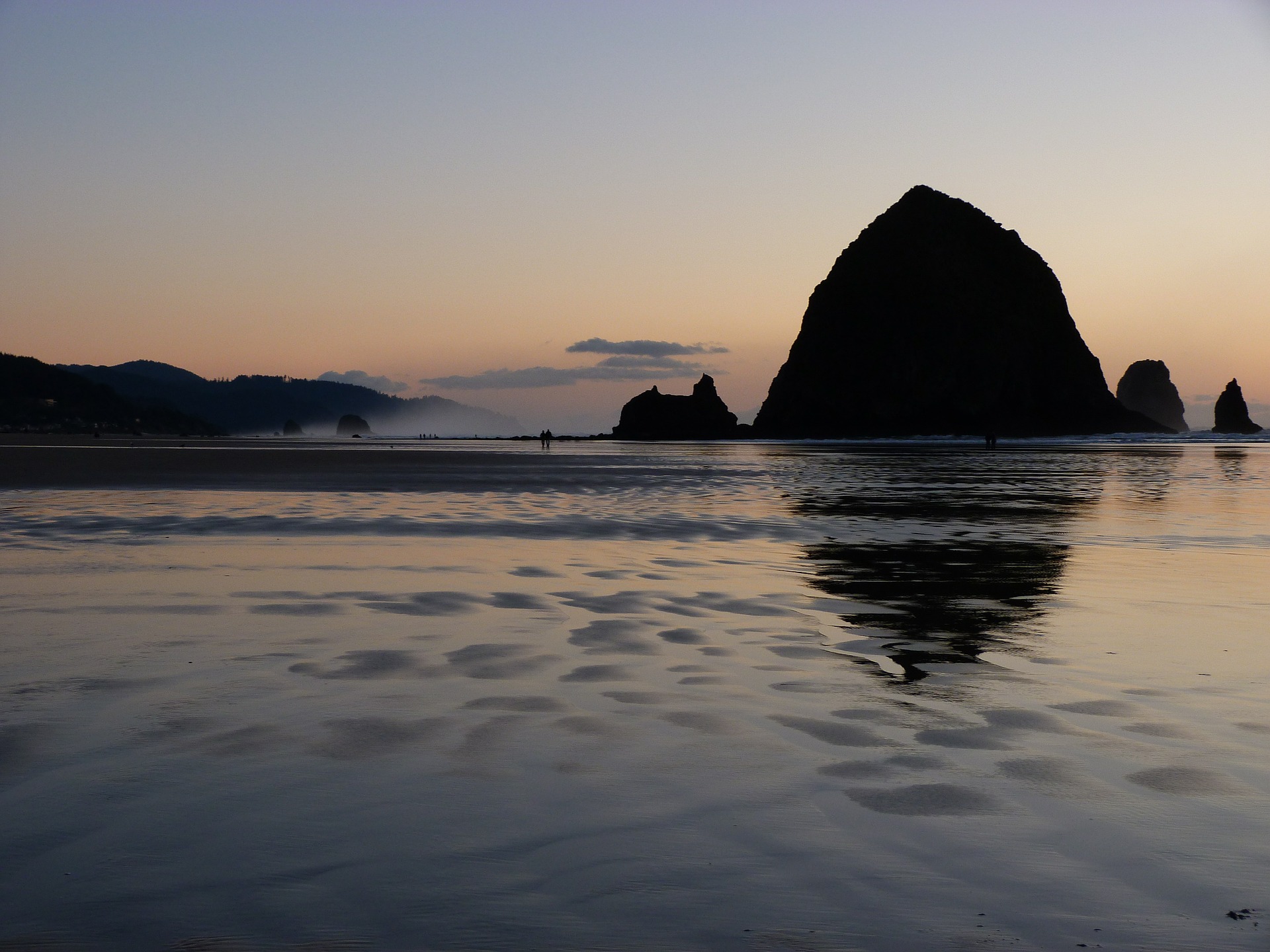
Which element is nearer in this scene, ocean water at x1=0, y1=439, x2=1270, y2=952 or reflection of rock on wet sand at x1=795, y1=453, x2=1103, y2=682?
ocean water at x1=0, y1=439, x2=1270, y2=952

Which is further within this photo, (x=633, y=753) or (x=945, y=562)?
(x=945, y=562)

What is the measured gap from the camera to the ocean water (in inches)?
142

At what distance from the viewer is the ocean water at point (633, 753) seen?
362cm

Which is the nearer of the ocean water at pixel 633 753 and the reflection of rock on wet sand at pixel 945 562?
the ocean water at pixel 633 753

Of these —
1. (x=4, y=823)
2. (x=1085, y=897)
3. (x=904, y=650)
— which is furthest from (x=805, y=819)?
(x=904, y=650)

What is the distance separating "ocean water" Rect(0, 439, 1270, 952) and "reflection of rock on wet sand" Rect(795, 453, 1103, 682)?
105mm

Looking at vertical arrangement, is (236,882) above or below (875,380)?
below

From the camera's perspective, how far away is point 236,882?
3.81 meters

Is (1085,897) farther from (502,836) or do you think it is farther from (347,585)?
(347,585)

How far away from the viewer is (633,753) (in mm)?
5555

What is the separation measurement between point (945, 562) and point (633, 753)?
9.84 metres

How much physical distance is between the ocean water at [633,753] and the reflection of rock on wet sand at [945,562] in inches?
4.1

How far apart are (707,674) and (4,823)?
14.7 ft

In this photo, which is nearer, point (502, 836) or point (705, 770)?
point (502, 836)
